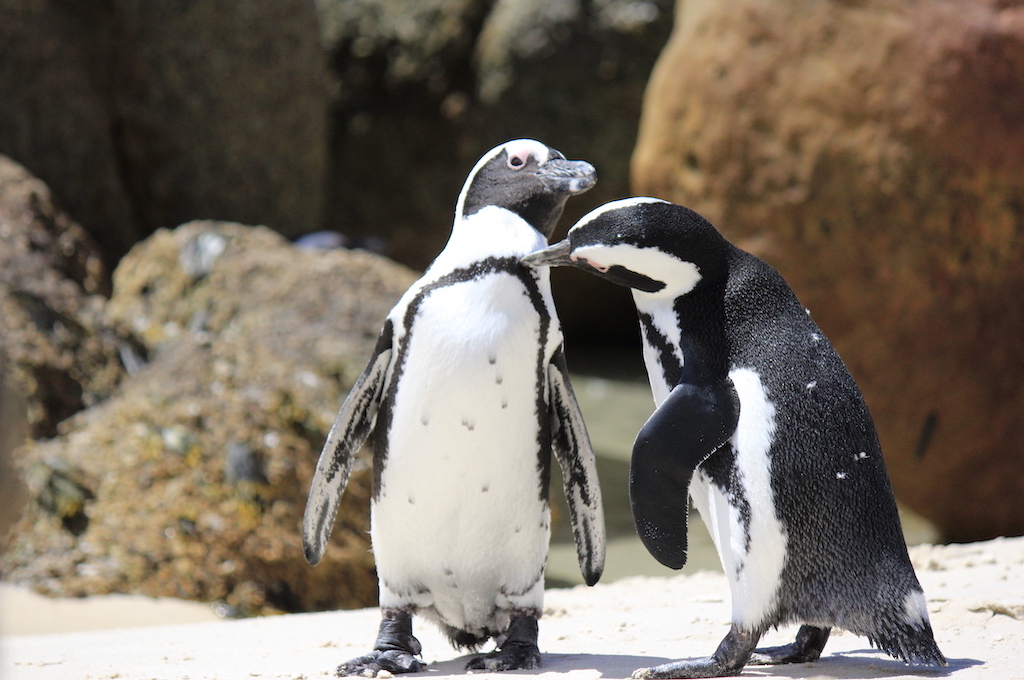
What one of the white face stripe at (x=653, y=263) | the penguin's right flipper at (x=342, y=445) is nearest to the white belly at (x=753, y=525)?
the white face stripe at (x=653, y=263)

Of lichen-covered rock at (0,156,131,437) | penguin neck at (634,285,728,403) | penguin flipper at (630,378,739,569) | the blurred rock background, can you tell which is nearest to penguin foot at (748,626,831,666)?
penguin flipper at (630,378,739,569)

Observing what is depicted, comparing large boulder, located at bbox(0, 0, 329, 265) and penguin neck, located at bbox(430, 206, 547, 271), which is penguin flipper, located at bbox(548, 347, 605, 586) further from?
large boulder, located at bbox(0, 0, 329, 265)

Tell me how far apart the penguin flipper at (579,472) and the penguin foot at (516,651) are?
0.19 meters

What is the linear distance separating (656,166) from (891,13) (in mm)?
1312

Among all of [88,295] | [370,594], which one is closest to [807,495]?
[370,594]

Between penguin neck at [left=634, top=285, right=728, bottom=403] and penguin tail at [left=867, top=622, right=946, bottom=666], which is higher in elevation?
penguin neck at [left=634, top=285, right=728, bottom=403]

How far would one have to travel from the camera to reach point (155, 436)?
4.52 metres

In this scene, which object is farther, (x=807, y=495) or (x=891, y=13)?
(x=891, y=13)

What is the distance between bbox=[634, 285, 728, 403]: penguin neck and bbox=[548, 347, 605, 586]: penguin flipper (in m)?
0.30

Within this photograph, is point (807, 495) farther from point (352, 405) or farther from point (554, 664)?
point (352, 405)

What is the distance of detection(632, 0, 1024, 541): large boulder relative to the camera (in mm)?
4781

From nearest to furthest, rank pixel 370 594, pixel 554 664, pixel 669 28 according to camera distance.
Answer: pixel 554 664 → pixel 370 594 → pixel 669 28

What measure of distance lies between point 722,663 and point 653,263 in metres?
0.84

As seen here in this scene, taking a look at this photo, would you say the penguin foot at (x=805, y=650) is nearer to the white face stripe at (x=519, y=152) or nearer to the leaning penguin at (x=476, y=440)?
the leaning penguin at (x=476, y=440)
